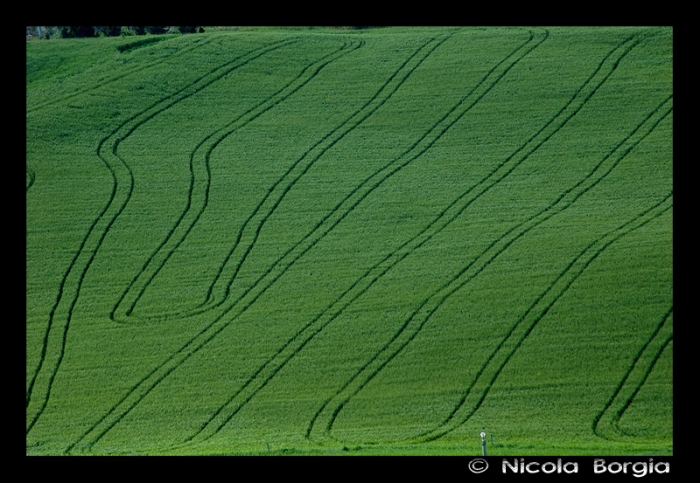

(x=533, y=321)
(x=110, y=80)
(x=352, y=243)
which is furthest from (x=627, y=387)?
(x=110, y=80)

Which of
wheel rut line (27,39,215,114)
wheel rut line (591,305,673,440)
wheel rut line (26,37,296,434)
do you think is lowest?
wheel rut line (591,305,673,440)

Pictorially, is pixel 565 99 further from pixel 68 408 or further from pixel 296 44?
pixel 68 408

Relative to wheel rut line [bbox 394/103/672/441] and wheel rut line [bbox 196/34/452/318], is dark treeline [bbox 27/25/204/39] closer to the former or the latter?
wheel rut line [bbox 196/34/452/318]

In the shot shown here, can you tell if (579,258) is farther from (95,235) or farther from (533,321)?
(95,235)

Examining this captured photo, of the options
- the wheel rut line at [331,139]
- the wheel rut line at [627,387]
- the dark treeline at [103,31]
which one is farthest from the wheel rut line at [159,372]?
the dark treeline at [103,31]

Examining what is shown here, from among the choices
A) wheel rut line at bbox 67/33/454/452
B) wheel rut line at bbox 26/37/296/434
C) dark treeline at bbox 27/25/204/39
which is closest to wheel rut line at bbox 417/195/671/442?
wheel rut line at bbox 67/33/454/452
